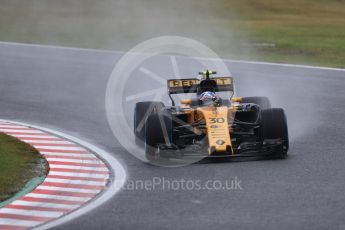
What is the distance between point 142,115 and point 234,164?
7.19ft

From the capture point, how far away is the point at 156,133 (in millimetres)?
12242

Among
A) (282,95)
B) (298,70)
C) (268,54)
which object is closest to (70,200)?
(282,95)

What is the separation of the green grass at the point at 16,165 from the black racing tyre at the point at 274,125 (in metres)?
3.09

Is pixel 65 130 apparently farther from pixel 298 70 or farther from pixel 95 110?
pixel 298 70

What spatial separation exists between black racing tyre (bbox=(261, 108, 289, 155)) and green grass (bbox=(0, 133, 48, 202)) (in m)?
3.09

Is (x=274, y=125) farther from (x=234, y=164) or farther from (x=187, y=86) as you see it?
(x=187, y=86)

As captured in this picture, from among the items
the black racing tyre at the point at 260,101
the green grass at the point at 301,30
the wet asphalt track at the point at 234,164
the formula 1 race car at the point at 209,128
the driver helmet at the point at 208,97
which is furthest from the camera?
the green grass at the point at 301,30

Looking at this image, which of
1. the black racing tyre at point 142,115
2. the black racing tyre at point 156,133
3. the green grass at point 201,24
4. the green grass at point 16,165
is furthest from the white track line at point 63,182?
the green grass at point 201,24

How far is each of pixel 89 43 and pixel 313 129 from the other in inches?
642

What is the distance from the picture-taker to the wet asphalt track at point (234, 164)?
9188mm

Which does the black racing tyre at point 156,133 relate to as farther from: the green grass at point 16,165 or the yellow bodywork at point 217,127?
the green grass at point 16,165

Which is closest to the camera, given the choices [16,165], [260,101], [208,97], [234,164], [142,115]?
[234,164]

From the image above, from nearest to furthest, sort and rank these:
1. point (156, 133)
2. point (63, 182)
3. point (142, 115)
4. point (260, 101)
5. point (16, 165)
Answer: point (63, 182), point (16, 165), point (156, 133), point (142, 115), point (260, 101)

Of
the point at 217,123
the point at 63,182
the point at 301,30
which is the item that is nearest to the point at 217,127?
the point at 217,123
